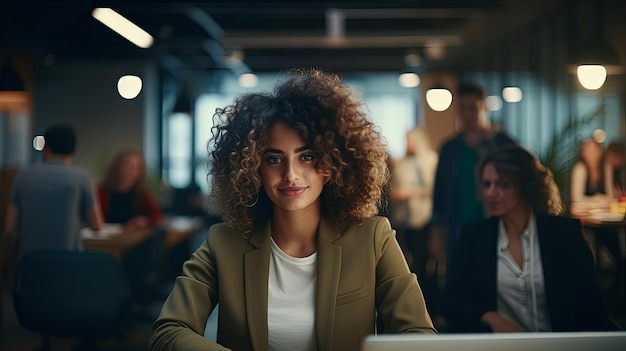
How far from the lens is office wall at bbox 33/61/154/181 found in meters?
3.85

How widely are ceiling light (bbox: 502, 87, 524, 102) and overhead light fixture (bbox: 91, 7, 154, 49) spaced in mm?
3160

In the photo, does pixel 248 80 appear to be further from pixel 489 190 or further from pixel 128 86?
pixel 489 190

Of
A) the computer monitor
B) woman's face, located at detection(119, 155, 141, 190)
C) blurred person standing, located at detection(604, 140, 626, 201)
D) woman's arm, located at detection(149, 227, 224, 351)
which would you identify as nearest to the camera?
the computer monitor

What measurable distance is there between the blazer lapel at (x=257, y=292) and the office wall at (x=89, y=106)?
2019 millimetres

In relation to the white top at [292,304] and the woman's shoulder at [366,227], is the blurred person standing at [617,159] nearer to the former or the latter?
the woman's shoulder at [366,227]

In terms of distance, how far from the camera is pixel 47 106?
3828 mm

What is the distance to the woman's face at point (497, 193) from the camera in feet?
11.3

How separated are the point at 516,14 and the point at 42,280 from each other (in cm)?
399

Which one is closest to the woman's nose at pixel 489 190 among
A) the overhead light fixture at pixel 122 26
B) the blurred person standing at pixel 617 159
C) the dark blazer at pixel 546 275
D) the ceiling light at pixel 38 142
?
the dark blazer at pixel 546 275

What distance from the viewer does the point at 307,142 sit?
2.16 meters

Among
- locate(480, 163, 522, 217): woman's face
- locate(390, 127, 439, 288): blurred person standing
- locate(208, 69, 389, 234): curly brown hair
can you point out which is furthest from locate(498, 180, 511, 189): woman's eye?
locate(208, 69, 389, 234): curly brown hair

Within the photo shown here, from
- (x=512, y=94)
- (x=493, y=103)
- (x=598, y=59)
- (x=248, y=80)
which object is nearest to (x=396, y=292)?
(x=248, y=80)

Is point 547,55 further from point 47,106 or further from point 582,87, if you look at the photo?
point 47,106

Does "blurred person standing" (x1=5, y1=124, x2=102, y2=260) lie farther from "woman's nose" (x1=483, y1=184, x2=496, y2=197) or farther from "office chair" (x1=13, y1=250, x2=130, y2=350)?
"woman's nose" (x1=483, y1=184, x2=496, y2=197)
